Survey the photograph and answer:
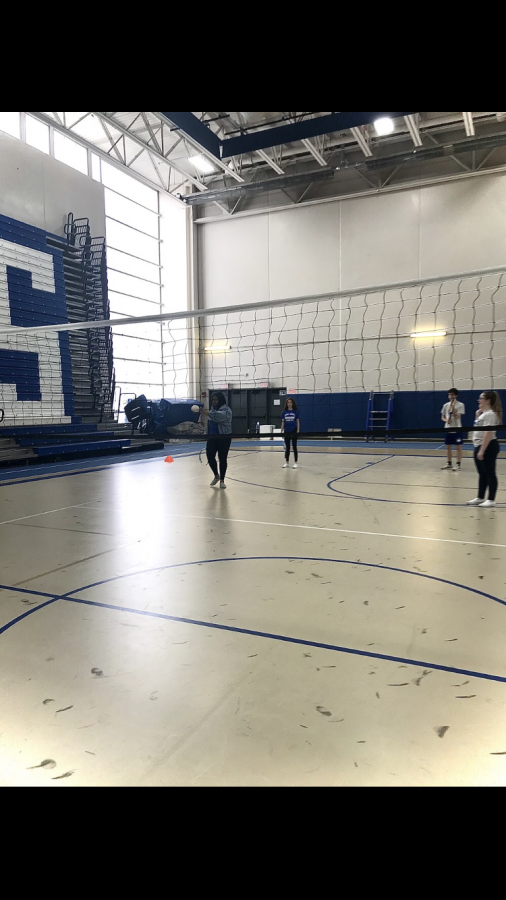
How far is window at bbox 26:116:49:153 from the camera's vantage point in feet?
40.9

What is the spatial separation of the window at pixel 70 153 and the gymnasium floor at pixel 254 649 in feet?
40.9

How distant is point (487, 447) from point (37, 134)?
13481 mm

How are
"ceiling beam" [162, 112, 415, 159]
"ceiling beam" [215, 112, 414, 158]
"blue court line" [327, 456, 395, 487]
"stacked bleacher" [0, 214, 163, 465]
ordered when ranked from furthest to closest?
"ceiling beam" [215, 112, 414, 158] < "ceiling beam" [162, 112, 415, 159] < "stacked bleacher" [0, 214, 163, 465] < "blue court line" [327, 456, 395, 487]

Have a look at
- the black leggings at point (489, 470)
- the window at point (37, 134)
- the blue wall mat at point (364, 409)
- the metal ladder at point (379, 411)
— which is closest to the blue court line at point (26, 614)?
the black leggings at point (489, 470)

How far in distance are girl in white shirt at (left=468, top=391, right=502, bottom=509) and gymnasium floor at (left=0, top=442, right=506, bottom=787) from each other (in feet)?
1.85

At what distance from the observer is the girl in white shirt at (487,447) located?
5.20 metres

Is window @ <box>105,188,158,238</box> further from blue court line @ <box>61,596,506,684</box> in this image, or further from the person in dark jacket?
blue court line @ <box>61,596,506,684</box>

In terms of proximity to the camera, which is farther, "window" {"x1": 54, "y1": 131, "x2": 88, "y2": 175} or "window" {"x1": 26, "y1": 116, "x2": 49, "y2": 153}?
"window" {"x1": 54, "y1": 131, "x2": 88, "y2": 175}

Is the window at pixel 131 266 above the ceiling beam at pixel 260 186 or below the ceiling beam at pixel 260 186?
below

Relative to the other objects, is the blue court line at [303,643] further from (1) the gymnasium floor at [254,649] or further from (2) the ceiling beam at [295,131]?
(2) the ceiling beam at [295,131]

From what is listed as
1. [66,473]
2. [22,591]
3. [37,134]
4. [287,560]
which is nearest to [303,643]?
[287,560]

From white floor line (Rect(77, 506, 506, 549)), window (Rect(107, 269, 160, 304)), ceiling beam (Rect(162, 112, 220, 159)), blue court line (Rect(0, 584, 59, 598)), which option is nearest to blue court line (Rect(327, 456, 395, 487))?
white floor line (Rect(77, 506, 506, 549))
